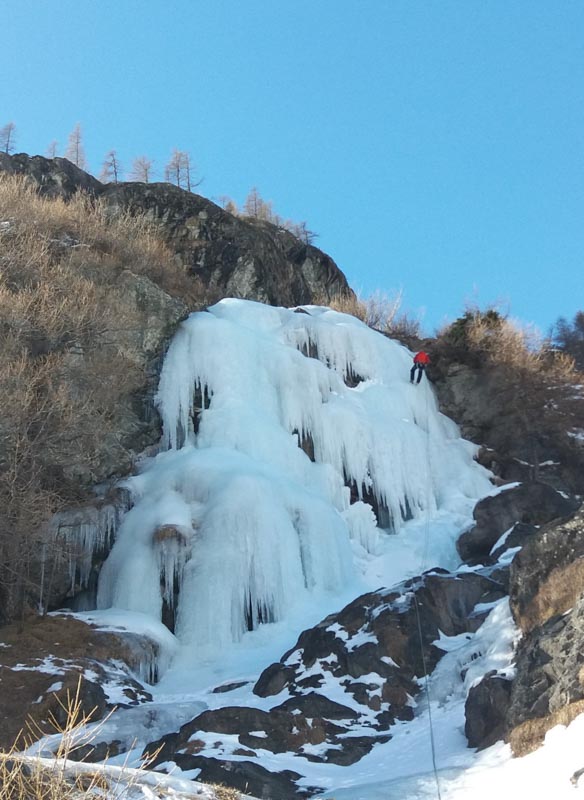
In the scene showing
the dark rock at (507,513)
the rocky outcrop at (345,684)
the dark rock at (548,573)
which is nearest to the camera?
the dark rock at (548,573)

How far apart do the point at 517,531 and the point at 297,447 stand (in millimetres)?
4946

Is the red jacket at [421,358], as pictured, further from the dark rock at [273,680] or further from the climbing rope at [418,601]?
the dark rock at [273,680]

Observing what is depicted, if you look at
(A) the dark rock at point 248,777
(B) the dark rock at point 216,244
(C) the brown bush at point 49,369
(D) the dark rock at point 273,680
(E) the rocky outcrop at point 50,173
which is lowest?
(A) the dark rock at point 248,777

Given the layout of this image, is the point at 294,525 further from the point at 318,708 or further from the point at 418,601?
the point at 318,708

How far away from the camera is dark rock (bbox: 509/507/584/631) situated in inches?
329

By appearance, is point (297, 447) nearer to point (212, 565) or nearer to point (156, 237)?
point (212, 565)

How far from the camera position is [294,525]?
1487 centimetres

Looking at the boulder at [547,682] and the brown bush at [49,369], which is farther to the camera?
the brown bush at [49,369]

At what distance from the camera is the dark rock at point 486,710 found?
314 inches

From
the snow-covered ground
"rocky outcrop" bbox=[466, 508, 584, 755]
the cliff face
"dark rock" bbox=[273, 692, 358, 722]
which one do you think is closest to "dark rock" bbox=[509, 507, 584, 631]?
"rocky outcrop" bbox=[466, 508, 584, 755]

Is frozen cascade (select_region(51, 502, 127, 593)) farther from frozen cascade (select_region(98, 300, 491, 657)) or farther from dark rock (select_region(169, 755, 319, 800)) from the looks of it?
dark rock (select_region(169, 755, 319, 800))

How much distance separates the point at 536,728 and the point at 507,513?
33.5 feet

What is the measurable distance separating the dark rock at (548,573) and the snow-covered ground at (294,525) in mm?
598

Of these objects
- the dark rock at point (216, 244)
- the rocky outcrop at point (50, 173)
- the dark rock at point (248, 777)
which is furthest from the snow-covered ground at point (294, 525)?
the rocky outcrop at point (50, 173)
